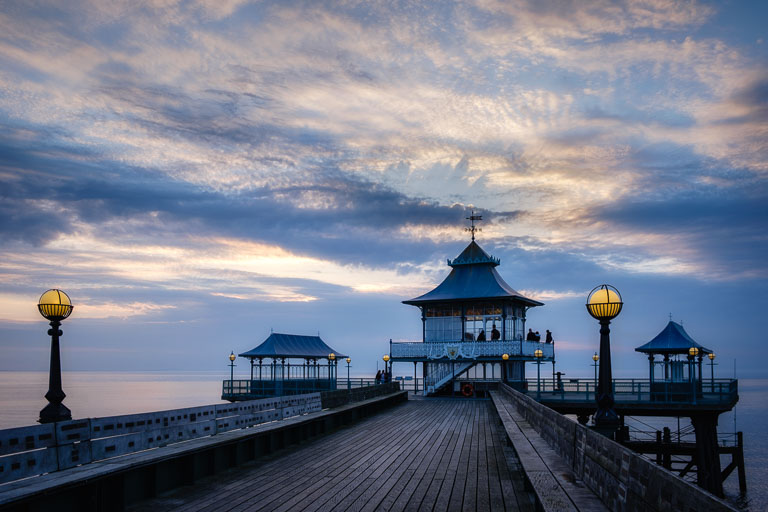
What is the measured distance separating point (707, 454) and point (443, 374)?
16.6 meters

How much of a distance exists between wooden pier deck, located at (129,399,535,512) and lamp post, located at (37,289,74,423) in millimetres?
3045

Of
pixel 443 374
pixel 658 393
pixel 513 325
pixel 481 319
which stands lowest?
pixel 658 393

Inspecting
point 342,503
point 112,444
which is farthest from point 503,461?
point 112,444

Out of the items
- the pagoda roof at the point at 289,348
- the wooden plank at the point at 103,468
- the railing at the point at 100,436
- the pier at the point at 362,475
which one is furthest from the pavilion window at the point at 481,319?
the wooden plank at the point at 103,468

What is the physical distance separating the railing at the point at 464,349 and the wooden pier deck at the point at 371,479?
28.6 metres

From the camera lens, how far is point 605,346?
43.5 feet

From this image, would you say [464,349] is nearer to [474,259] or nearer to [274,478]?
[474,259]

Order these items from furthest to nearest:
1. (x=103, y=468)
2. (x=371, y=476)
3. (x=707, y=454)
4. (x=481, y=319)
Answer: (x=481, y=319) < (x=707, y=454) < (x=371, y=476) < (x=103, y=468)

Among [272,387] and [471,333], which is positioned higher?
[471,333]

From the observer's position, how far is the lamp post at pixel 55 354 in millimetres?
11961

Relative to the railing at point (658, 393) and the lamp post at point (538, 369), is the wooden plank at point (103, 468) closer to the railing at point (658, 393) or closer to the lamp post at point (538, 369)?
the lamp post at point (538, 369)

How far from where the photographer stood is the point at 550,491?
7566 millimetres

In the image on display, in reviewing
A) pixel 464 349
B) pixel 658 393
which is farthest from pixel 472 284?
pixel 658 393

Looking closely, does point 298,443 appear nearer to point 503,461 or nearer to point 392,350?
point 503,461
